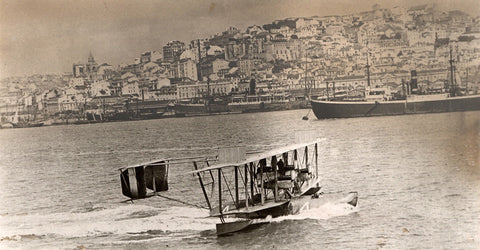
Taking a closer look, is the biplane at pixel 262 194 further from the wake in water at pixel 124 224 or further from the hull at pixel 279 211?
the wake in water at pixel 124 224

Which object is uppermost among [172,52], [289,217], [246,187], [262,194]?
[172,52]

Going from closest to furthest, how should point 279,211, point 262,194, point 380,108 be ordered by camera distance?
point 262,194
point 279,211
point 380,108

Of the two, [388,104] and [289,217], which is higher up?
[388,104]

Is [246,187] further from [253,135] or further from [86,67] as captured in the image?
[86,67]

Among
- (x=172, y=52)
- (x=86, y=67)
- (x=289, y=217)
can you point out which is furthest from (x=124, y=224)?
(x=172, y=52)

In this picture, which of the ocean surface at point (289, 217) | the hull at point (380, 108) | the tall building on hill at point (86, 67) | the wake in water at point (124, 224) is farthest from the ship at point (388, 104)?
the wake in water at point (124, 224)

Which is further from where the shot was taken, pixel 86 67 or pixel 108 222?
pixel 86 67
